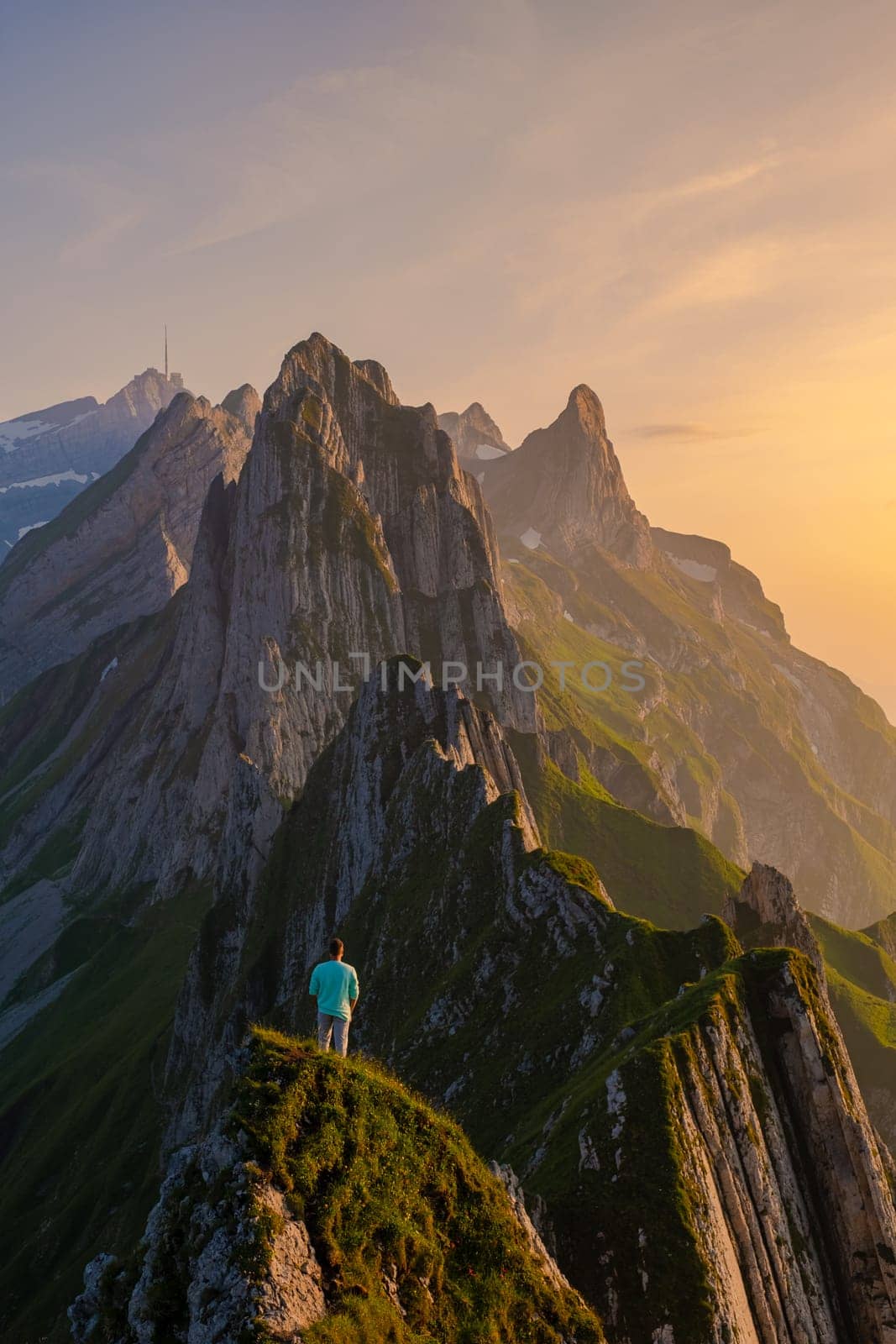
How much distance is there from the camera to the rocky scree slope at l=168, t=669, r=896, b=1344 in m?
27.1

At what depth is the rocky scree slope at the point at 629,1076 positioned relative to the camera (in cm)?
2708

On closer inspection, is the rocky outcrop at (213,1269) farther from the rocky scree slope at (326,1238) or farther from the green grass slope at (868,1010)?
the green grass slope at (868,1010)

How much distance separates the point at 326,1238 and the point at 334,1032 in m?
7.57

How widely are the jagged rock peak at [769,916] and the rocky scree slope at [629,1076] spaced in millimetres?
21250

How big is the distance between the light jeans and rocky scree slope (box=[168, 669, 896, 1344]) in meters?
2.83

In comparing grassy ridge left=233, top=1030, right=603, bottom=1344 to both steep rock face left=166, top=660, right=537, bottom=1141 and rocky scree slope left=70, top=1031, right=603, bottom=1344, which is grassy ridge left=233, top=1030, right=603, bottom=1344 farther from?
steep rock face left=166, top=660, right=537, bottom=1141

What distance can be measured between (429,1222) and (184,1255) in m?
5.14

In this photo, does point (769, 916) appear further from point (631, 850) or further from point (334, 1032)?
point (631, 850)

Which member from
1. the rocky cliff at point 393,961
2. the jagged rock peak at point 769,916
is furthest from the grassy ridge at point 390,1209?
the jagged rock peak at point 769,916

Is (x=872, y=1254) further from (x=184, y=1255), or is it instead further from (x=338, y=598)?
(x=338, y=598)

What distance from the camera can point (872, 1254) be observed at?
29.6 meters

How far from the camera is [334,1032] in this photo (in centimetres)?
2606

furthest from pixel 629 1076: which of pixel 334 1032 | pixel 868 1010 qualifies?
pixel 868 1010

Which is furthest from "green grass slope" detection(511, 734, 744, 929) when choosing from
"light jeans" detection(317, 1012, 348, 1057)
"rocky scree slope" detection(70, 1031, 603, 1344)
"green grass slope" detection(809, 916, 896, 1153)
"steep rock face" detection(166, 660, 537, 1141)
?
"rocky scree slope" detection(70, 1031, 603, 1344)
